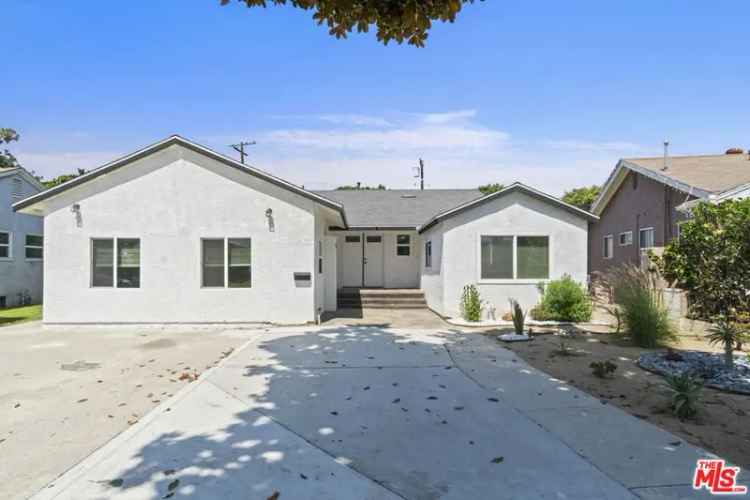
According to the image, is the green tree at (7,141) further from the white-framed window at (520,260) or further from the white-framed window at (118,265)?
the white-framed window at (520,260)

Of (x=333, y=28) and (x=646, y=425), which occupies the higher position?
(x=333, y=28)

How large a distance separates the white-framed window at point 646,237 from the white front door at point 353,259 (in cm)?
1141

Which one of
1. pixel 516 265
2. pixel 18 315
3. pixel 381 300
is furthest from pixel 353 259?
pixel 18 315

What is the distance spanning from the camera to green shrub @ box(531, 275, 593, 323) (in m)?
11.4

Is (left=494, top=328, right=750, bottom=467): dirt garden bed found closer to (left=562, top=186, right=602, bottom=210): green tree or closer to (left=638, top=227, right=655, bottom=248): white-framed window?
(left=638, top=227, right=655, bottom=248): white-framed window

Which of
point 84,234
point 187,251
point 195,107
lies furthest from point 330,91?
point 84,234

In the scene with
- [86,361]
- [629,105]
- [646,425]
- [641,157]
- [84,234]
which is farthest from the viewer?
[641,157]

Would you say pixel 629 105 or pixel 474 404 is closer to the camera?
pixel 474 404

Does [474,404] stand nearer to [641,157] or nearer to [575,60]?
[575,60]

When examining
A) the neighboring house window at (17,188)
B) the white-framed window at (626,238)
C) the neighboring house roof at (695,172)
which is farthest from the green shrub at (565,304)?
the neighboring house window at (17,188)

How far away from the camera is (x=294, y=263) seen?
10938 mm

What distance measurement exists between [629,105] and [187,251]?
13772mm

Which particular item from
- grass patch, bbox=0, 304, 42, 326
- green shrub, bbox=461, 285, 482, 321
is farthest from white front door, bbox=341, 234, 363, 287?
grass patch, bbox=0, 304, 42, 326

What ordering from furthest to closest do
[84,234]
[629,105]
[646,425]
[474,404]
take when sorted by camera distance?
[629,105] < [84,234] < [474,404] < [646,425]
